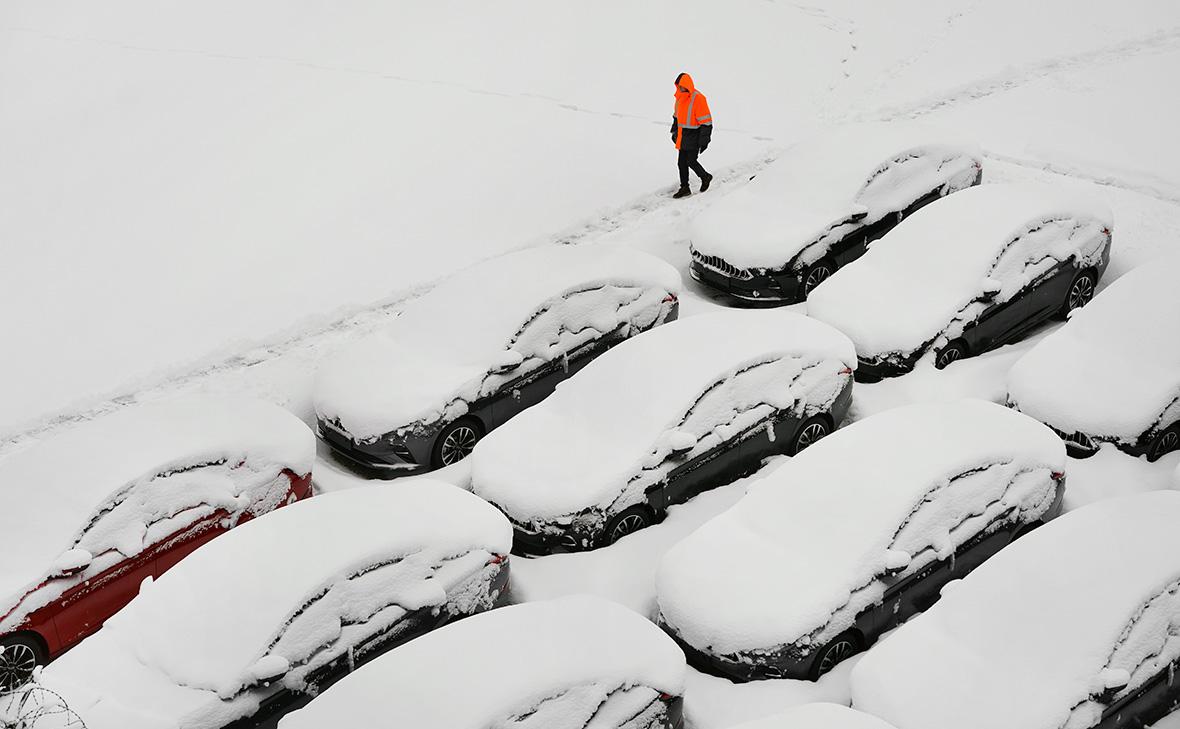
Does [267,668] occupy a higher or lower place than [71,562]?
lower

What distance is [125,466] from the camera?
1031 centimetres

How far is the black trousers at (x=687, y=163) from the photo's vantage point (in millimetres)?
16656

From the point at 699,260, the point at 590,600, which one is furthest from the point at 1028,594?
Answer: the point at 699,260

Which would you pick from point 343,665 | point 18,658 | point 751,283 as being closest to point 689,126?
point 751,283

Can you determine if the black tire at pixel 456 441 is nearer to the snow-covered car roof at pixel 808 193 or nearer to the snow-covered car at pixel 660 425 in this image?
the snow-covered car at pixel 660 425

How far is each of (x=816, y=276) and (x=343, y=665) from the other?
778cm

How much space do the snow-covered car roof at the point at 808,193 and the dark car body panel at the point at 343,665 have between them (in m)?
6.11

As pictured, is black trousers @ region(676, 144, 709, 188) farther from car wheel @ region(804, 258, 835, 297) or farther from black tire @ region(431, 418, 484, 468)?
black tire @ region(431, 418, 484, 468)

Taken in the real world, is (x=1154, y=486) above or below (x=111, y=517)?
below

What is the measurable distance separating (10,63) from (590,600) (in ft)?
58.5

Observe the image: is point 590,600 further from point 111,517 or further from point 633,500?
point 111,517

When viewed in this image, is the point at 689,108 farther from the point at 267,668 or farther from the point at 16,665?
the point at 16,665

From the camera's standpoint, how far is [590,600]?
28.9 feet

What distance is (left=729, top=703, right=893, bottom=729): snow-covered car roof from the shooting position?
7.54 meters
